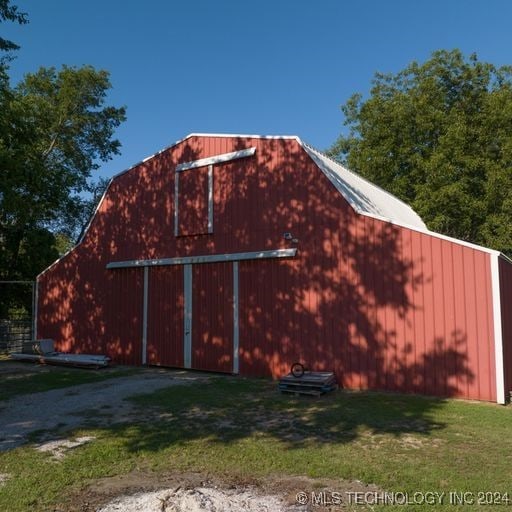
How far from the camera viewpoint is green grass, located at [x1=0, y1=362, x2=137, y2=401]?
1105 cm

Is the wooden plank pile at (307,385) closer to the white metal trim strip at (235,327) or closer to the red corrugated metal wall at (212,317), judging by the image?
the white metal trim strip at (235,327)

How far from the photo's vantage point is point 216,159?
45.2ft

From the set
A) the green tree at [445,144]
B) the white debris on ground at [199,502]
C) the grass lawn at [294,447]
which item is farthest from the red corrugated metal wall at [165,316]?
the green tree at [445,144]

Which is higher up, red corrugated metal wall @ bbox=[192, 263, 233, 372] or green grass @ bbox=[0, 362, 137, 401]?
red corrugated metal wall @ bbox=[192, 263, 233, 372]

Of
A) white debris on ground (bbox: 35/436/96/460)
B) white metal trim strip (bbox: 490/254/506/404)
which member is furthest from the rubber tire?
white debris on ground (bbox: 35/436/96/460)

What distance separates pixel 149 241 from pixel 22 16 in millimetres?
6757

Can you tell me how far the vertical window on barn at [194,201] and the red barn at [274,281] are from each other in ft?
0.13

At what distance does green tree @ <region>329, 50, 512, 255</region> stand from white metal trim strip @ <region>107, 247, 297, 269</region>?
16.2 metres

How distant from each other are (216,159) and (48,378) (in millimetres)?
7153

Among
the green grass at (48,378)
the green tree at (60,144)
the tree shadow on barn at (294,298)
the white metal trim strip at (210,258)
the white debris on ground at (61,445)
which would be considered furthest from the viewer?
the green tree at (60,144)

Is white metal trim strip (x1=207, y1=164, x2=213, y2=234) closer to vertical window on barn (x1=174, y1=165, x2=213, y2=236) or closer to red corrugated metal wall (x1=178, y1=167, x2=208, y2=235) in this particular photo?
vertical window on barn (x1=174, y1=165, x2=213, y2=236)

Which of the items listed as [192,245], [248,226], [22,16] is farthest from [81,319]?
[22,16]

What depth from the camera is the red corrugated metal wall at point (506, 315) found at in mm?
9727

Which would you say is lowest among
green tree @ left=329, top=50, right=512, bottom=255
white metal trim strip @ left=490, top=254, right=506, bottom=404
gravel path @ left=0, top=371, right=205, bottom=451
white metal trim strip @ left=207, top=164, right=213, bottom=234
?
gravel path @ left=0, top=371, right=205, bottom=451
